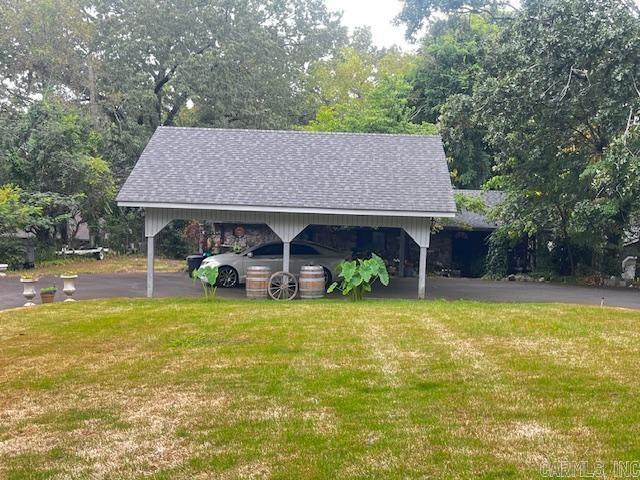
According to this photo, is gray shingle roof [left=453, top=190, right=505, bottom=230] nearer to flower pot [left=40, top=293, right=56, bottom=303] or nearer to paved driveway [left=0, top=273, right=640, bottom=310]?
paved driveway [left=0, top=273, right=640, bottom=310]

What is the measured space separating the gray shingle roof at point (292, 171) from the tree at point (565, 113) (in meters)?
3.58

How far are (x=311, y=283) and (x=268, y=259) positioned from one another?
247cm

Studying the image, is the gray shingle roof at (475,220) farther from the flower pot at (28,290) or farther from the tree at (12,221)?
the tree at (12,221)

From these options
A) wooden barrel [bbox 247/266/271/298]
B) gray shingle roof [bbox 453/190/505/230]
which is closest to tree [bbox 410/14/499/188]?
gray shingle roof [bbox 453/190/505/230]

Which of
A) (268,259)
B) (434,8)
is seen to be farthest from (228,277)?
(434,8)

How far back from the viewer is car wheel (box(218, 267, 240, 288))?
15.6 meters

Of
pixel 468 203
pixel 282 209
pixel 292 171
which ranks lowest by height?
pixel 282 209

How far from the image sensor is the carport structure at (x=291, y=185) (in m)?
13.2

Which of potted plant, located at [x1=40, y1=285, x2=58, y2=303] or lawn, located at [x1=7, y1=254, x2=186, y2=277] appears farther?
lawn, located at [x1=7, y1=254, x2=186, y2=277]

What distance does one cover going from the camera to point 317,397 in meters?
5.39

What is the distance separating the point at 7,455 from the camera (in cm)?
427

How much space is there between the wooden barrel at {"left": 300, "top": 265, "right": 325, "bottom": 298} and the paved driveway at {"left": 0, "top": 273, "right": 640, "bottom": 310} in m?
1.66

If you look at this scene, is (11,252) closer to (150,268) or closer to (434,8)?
(150,268)

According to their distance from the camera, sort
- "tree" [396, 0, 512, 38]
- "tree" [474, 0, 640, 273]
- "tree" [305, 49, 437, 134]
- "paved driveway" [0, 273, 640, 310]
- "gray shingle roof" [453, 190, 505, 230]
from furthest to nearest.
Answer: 1. "tree" [396, 0, 512, 38]
2. "tree" [305, 49, 437, 134]
3. "gray shingle roof" [453, 190, 505, 230]
4. "tree" [474, 0, 640, 273]
5. "paved driveway" [0, 273, 640, 310]
